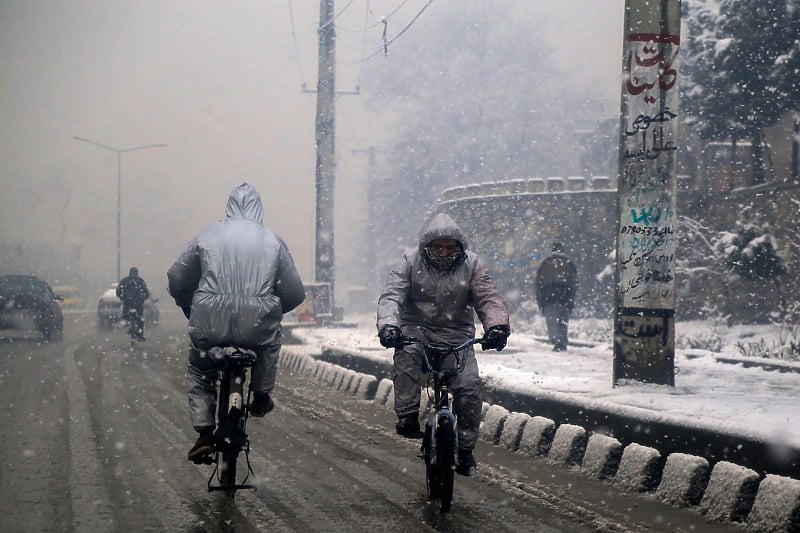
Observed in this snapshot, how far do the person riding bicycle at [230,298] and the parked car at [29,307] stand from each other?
57.2 ft

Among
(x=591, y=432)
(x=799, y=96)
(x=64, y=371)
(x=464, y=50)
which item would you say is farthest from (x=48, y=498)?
(x=464, y=50)

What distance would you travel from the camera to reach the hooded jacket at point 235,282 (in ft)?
18.7

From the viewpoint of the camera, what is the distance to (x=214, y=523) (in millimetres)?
5324

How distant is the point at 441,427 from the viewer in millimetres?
5707

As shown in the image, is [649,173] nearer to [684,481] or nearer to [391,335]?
[684,481]

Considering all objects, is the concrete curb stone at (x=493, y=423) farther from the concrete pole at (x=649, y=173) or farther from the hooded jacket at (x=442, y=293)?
the hooded jacket at (x=442, y=293)

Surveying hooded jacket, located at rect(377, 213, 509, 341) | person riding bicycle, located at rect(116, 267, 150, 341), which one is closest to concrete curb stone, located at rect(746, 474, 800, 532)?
hooded jacket, located at rect(377, 213, 509, 341)

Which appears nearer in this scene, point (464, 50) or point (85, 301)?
point (464, 50)

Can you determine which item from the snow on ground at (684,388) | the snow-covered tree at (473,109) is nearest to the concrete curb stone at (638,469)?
the snow on ground at (684,388)

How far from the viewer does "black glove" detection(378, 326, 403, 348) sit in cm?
574

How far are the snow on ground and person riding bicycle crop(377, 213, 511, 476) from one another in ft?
5.45

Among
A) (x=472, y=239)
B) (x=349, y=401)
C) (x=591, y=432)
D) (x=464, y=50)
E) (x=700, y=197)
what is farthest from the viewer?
(x=464, y=50)

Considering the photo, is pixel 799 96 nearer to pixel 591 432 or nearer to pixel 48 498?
pixel 591 432

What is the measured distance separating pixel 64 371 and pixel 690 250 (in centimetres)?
2330
